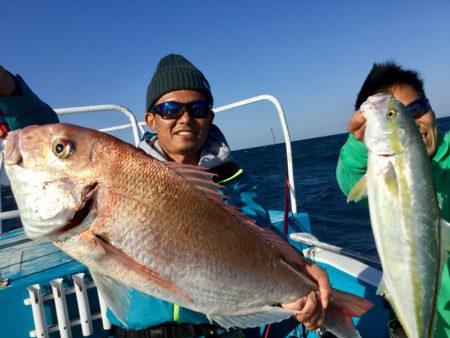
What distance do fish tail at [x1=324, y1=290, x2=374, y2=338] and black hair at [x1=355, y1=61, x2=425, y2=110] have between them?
1.68m

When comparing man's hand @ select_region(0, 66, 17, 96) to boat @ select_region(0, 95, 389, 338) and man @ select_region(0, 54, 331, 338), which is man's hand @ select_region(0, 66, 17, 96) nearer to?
man @ select_region(0, 54, 331, 338)

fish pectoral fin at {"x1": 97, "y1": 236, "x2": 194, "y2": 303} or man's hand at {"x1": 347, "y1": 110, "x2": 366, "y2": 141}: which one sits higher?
man's hand at {"x1": 347, "y1": 110, "x2": 366, "y2": 141}

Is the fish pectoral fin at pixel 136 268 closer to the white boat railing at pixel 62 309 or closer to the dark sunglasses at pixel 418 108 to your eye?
the white boat railing at pixel 62 309

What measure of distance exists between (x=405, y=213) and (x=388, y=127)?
509mm

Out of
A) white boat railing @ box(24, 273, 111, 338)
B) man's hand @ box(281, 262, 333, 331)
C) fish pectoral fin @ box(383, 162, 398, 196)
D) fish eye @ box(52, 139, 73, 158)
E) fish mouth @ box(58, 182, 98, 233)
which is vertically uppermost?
fish eye @ box(52, 139, 73, 158)

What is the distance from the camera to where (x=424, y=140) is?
8.45ft

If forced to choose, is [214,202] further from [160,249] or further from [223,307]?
[223,307]

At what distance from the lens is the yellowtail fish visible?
6.35 ft

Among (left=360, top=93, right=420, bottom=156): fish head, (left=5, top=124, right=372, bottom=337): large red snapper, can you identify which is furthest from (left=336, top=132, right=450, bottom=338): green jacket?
(left=5, top=124, right=372, bottom=337): large red snapper

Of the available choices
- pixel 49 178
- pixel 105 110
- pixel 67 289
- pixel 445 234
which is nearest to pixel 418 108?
pixel 445 234

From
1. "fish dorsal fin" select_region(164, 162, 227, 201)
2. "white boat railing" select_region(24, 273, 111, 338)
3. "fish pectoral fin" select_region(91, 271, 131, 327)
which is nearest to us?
"fish pectoral fin" select_region(91, 271, 131, 327)

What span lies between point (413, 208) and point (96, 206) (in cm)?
171

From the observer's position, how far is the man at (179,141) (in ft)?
7.24

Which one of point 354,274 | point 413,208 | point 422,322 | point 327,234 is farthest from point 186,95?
point 327,234
